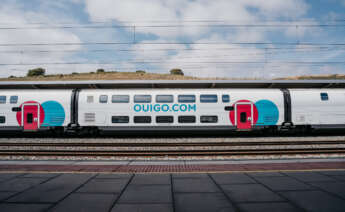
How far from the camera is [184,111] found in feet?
45.7

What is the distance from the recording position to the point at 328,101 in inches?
557

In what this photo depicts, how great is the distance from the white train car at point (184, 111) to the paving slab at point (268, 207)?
393 inches

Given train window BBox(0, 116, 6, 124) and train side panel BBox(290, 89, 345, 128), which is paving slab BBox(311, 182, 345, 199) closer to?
train side panel BBox(290, 89, 345, 128)

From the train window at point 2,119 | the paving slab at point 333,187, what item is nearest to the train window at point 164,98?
the paving slab at point 333,187

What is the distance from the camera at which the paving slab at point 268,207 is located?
3.67 meters

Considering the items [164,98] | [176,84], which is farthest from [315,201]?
[176,84]

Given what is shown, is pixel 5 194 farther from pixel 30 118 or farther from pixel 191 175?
pixel 30 118

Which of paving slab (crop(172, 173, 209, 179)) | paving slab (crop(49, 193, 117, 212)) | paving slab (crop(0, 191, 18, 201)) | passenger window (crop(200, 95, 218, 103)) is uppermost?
passenger window (crop(200, 95, 218, 103))

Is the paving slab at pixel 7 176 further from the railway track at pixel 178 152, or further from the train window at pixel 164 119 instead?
the train window at pixel 164 119

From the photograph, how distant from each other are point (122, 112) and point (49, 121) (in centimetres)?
521

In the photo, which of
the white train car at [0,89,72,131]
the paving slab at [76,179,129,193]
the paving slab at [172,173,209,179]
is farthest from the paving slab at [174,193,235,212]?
the white train car at [0,89,72,131]

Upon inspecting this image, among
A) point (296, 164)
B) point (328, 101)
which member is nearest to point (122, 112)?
point (296, 164)

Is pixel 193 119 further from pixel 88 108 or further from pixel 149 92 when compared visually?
pixel 88 108

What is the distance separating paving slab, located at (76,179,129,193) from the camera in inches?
185
